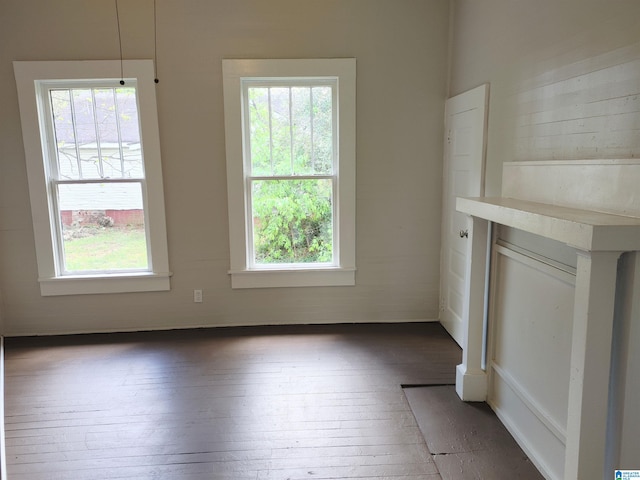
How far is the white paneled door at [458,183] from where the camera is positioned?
291cm

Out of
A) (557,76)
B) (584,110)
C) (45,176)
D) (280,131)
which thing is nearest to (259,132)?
(280,131)

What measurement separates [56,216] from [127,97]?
117 cm

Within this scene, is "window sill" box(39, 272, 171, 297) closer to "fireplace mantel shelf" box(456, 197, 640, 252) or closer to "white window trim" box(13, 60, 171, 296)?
"white window trim" box(13, 60, 171, 296)

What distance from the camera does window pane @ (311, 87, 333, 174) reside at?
11.8ft

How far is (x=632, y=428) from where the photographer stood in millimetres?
1422

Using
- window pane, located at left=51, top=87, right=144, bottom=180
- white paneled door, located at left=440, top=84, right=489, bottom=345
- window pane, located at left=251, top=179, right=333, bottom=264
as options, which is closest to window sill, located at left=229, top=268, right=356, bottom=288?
window pane, located at left=251, top=179, right=333, bottom=264

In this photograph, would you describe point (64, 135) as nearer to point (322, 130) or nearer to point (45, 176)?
point (45, 176)

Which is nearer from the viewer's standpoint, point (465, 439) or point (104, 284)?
point (465, 439)

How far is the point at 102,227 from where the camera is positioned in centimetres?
369

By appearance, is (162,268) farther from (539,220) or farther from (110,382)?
(539,220)

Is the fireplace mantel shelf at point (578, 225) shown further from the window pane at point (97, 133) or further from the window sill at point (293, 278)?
the window pane at point (97, 133)

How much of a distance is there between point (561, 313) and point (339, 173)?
2.18m

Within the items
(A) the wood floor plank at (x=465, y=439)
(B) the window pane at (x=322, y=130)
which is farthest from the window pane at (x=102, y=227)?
(A) the wood floor plank at (x=465, y=439)

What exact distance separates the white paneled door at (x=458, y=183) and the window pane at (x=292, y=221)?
3.29ft
